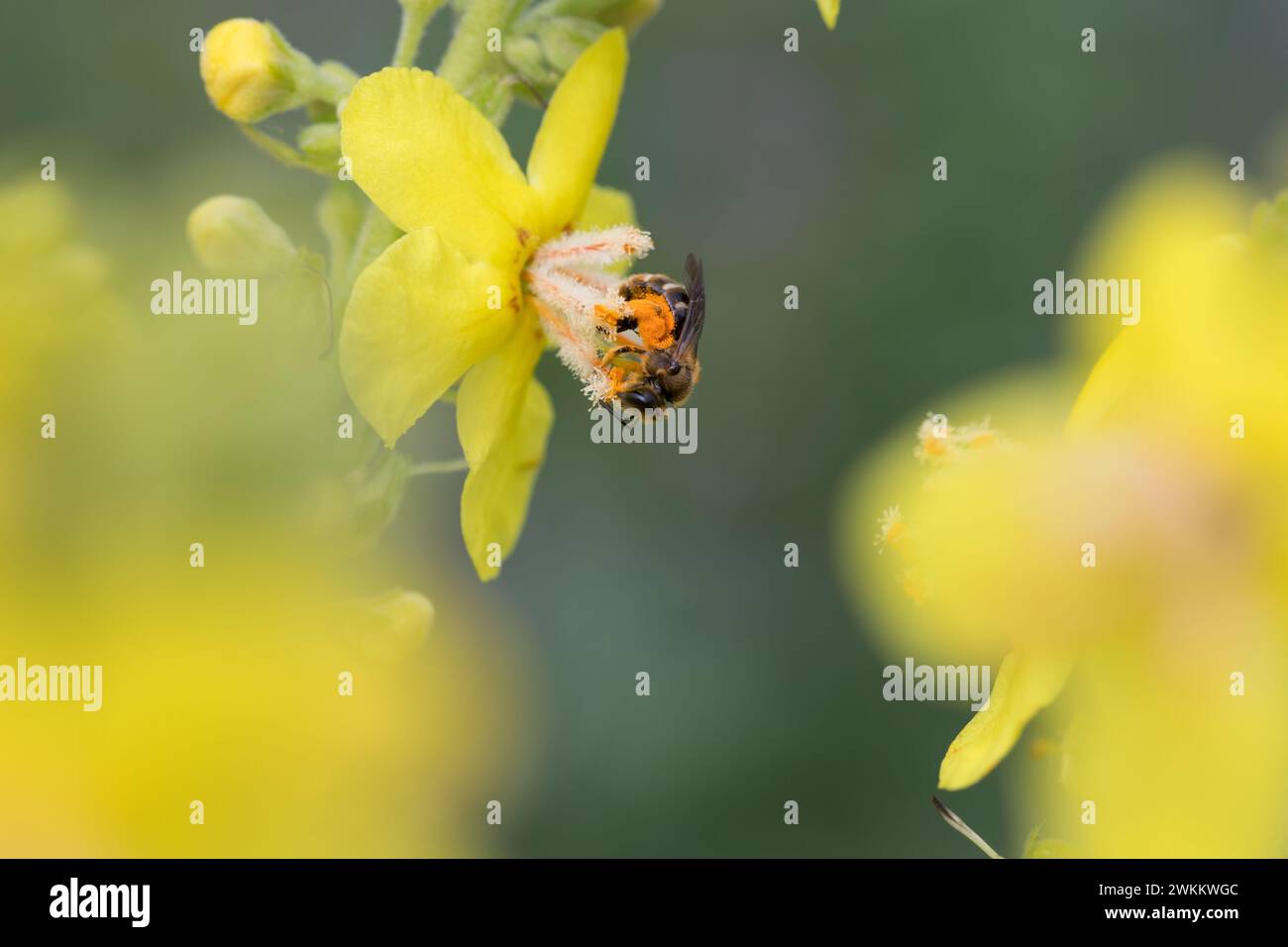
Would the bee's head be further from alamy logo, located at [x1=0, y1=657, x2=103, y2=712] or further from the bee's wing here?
alamy logo, located at [x1=0, y1=657, x2=103, y2=712]

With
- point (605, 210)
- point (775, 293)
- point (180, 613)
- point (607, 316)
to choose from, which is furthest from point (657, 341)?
point (775, 293)

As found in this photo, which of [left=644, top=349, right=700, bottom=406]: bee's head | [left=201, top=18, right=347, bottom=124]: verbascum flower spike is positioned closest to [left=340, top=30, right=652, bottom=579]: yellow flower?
[left=644, top=349, right=700, bottom=406]: bee's head

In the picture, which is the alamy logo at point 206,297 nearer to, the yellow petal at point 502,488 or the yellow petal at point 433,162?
the yellow petal at point 433,162

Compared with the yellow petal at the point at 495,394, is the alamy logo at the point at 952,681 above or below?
below

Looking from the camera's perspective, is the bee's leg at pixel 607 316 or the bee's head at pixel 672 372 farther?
the bee's head at pixel 672 372

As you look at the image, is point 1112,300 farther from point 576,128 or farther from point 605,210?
point 576,128

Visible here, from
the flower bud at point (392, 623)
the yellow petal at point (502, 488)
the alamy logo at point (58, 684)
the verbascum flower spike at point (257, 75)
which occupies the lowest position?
the alamy logo at point (58, 684)
